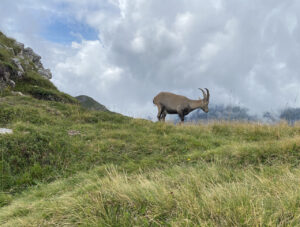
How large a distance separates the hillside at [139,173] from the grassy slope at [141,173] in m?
0.01

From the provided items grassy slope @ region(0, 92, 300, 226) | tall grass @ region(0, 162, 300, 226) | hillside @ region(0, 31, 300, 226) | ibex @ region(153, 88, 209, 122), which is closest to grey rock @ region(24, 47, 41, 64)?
grassy slope @ region(0, 92, 300, 226)

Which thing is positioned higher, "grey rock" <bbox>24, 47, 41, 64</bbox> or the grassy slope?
"grey rock" <bbox>24, 47, 41, 64</bbox>

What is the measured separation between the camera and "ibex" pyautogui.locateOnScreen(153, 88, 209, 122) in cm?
1066

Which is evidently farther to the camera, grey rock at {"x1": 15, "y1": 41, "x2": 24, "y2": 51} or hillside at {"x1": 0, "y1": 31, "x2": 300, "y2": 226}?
grey rock at {"x1": 15, "y1": 41, "x2": 24, "y2": 51}

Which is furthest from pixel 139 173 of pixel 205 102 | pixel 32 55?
pixel 32 55

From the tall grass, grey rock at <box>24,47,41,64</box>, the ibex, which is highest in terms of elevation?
grey rock at <box>24,47,41,64</box>

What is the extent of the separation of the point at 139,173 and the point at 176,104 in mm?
7186

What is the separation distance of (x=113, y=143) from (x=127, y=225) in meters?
4.14

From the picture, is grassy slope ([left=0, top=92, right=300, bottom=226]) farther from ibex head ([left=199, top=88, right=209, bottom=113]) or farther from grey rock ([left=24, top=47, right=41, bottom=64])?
grey rock ([left=24, top=47, right=41, bottom=64])

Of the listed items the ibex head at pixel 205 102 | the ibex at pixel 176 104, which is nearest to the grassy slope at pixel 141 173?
the ibex at pixel 176 104

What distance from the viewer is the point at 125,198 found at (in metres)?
→ 2.21

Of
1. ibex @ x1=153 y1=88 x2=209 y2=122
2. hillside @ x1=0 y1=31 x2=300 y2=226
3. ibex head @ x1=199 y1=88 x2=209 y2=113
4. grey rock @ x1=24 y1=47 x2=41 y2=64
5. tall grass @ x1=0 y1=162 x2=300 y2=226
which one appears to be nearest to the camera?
tall grass @ x1=0 y1=162 x2=300 y2=226

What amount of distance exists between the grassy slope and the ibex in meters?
2.54

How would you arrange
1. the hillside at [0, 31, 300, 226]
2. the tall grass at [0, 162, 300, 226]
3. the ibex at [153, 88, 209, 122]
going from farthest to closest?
the ibex at [153, 88, 209, 122] → the hillside at [0, 31, 300, 226] → the tall grass at [0, 162, 300, 226]
